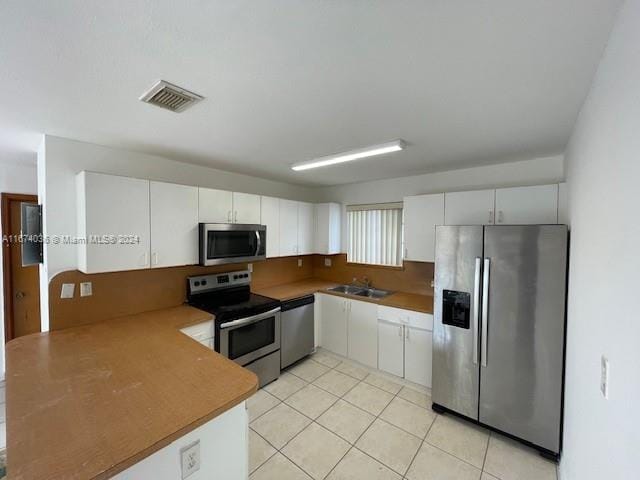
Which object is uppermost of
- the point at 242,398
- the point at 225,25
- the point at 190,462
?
the point at 225,25

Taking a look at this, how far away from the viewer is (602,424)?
101cm

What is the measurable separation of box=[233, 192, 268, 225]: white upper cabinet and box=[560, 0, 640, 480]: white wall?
2.80 meters

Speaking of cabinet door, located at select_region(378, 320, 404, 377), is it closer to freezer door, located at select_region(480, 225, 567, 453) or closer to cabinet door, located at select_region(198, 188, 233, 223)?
freezer door, located at select_region(480, 225, 567, 453)

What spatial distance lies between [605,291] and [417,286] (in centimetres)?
238

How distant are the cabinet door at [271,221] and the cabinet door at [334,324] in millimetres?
918

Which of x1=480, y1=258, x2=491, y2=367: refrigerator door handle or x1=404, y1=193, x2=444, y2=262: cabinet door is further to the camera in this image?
x1=404, y1=193, x2=444, y2=262: cabinet door

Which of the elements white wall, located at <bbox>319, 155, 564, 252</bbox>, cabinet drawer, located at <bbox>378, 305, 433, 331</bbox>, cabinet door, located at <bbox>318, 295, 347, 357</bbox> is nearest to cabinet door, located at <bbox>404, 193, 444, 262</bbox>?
white wall, located at <bbox>319, 155, 564, 252</bbox>

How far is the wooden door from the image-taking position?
2887 mm

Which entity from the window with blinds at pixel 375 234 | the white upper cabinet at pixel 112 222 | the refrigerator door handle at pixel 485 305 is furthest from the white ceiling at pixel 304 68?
the window with blinds at pixel 375 234

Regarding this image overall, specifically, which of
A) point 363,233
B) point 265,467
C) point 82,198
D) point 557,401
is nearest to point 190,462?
point 265,467

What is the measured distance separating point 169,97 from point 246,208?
166 centimetres

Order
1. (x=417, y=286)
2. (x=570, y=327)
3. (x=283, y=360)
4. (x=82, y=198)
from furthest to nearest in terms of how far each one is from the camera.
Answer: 1. (x=417, y=286)
2. (x=283, y=360)
3. (x=82, y=198)
4. (x=570, y=327)

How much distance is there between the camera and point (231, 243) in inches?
112

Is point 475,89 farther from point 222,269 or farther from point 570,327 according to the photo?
point 222,269
